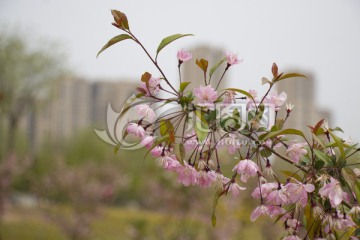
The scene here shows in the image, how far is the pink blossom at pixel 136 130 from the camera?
0.69 m

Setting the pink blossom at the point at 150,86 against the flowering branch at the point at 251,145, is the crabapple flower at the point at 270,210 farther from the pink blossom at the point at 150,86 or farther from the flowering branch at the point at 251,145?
the pink blossom at the point at 150,86

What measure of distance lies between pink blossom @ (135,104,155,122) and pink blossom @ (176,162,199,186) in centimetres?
9

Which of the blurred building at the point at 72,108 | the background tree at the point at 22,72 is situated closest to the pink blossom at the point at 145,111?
the background tree at the point at 22,72

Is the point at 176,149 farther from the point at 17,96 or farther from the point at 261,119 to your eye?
the point at 17,96

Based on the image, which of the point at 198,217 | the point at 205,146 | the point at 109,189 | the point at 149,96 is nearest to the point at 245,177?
the point at 205,146

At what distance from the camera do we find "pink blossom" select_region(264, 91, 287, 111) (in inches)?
28.0

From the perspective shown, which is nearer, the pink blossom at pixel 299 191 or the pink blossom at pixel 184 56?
the pink blossom at pixel 299 191

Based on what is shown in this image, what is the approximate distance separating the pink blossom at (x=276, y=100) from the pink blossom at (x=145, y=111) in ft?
0.60

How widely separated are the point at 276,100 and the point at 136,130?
0.74 feet

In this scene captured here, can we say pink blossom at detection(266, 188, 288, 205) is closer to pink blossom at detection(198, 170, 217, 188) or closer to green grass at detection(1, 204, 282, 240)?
pink blossom at detection(198, 170, 217, 188)

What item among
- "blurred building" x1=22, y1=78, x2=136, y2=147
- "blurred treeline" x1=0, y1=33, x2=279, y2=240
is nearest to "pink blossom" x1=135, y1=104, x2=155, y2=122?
"blurred treeline" x1=0, y1=33, x2=279, y2=240

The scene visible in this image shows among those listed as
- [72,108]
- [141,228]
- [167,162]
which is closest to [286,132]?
[167,162]

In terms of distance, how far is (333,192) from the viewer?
585mm

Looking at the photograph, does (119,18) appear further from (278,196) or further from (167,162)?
(278,196)
